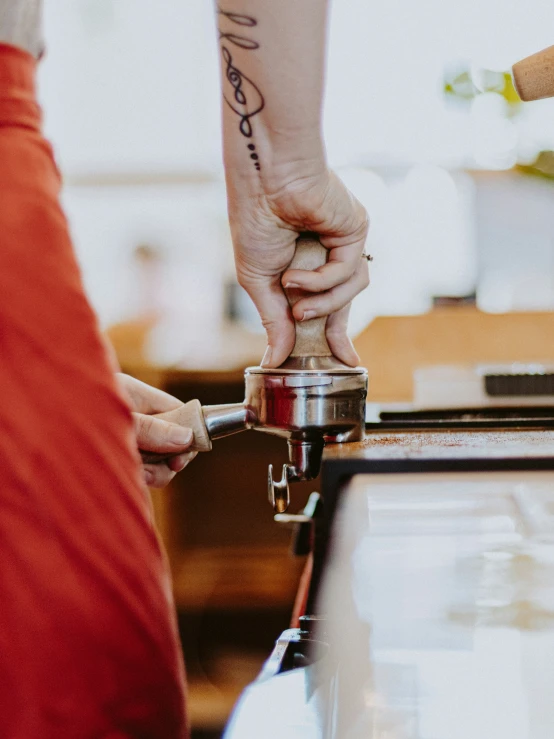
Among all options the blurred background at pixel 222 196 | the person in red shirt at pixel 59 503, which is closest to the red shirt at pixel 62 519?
the person in red shirt at pixel 59 503

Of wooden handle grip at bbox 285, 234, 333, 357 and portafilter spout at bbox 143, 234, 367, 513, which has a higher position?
wooden handle grip at bbox 285, 234, 333, 357

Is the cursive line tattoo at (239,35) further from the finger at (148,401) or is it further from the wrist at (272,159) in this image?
the finger at (148,401)

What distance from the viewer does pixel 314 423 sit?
640 millimetres

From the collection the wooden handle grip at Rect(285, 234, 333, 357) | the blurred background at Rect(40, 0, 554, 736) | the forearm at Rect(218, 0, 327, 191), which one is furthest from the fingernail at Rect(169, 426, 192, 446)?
the blurred background at Rect(40, 0, 554, 736)

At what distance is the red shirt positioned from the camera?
0.42 meters

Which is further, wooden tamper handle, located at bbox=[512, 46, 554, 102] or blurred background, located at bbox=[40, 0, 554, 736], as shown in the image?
blurred background, located at bbox=[40, 0, 554, 736]

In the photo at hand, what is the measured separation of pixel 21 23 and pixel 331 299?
0.36 meters

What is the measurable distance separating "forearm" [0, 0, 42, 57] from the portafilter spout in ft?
0.99

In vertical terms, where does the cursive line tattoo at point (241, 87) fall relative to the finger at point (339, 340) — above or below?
above

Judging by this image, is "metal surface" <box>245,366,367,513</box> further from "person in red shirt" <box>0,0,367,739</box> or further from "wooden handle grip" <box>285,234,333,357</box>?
"person in red shirt" <box>0,0,367,739</box>

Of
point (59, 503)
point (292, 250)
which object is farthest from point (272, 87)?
point (59, 503)

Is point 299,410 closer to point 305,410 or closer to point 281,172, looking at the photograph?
point 305,410

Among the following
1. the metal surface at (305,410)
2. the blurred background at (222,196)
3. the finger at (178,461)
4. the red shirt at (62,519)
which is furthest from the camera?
the blurred background at (222,196)

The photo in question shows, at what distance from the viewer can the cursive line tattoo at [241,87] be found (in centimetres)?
69
